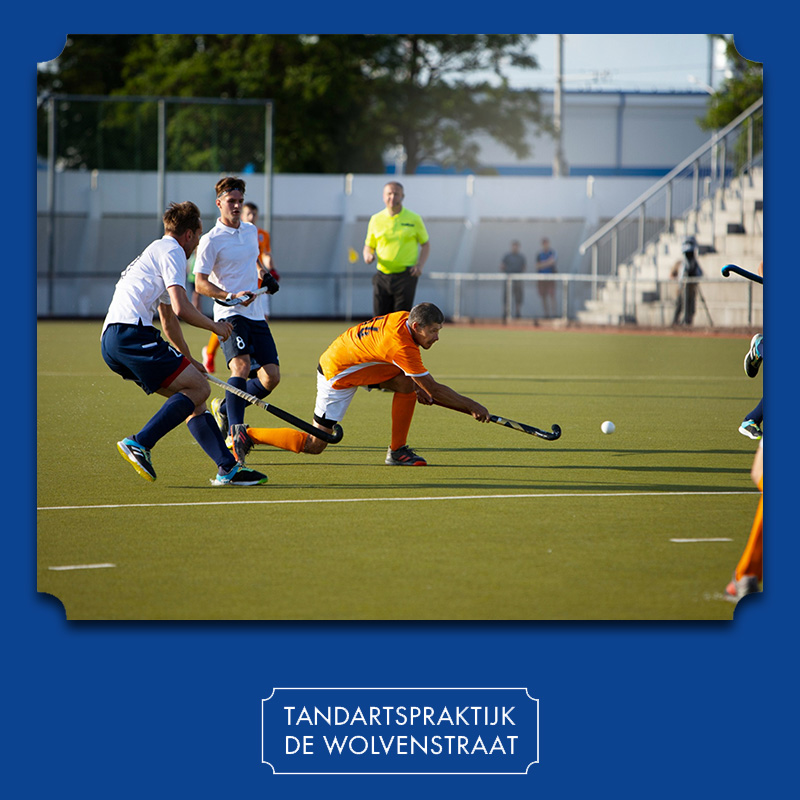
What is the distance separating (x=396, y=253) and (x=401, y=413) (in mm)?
4293

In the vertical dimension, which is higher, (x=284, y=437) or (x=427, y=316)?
(x=427, y=316)

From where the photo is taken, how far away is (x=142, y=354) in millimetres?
5871

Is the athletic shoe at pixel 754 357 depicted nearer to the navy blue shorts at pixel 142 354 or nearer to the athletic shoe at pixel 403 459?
the athletic shoe at pixel 403 459

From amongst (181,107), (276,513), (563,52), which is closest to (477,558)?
(276,513)

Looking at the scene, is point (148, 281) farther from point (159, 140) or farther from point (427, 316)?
point (159, 140)

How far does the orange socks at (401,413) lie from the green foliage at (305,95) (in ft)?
6.06

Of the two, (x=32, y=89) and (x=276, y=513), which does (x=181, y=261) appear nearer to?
(x=276, y=513)

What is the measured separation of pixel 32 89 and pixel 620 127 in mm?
14315

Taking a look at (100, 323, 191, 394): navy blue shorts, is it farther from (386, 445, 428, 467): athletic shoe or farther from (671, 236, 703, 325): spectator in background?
(671, 236, 703, 325): spectator in background

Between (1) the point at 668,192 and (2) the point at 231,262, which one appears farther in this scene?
(1) the point at 668,192

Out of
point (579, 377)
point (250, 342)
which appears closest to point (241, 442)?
point (250, 342)

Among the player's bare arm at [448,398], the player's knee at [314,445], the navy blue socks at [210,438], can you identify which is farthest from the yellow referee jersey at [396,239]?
the navy blue socks at [210,438]

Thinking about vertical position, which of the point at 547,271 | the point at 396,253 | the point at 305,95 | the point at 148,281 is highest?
the point at 305,95

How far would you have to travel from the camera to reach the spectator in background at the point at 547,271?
84.9 ft
